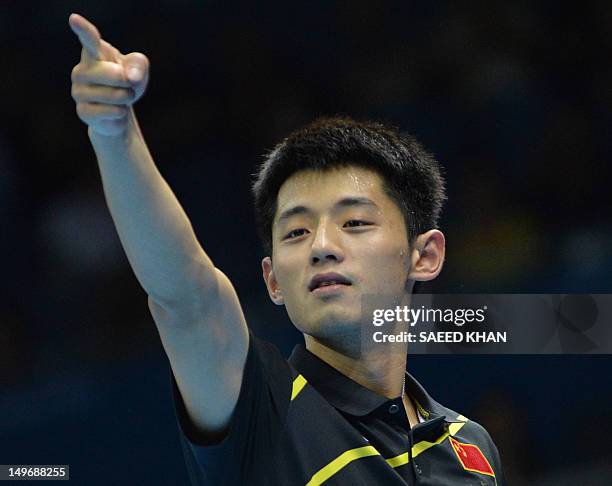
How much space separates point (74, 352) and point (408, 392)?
1521 mm

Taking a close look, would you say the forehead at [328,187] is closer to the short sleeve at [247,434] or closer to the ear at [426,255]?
the ear at [426,255]

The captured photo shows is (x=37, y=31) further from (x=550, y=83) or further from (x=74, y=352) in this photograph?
(x=550, y=83)

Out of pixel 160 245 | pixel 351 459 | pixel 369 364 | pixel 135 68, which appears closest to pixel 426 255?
pixel 369 364

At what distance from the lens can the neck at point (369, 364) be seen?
6.47 ft

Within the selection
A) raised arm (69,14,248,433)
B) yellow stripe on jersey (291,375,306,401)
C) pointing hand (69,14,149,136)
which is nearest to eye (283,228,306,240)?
yellow stripe on jersey (291,375,306,401)

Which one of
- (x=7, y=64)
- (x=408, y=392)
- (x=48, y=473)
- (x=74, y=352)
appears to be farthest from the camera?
(x=7, y=64)

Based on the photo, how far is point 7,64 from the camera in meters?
3.52

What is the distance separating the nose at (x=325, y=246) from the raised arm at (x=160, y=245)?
366 millimetres

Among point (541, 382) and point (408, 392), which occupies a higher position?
point (541, 382)

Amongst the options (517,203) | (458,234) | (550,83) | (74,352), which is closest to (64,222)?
(74,352)

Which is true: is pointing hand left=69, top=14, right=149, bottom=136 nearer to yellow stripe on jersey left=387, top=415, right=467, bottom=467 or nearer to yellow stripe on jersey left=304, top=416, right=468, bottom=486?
yellow stripe on jersey left=304, top=416, right=468, bottom=486

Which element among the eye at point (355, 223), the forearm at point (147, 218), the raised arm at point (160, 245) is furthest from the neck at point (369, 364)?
the forearm at point (147, 218)

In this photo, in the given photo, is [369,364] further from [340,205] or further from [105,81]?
[105,81]

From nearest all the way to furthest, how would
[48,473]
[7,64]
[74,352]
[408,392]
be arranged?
[408,392] < [48,473] < [74,352] < [7,64]
